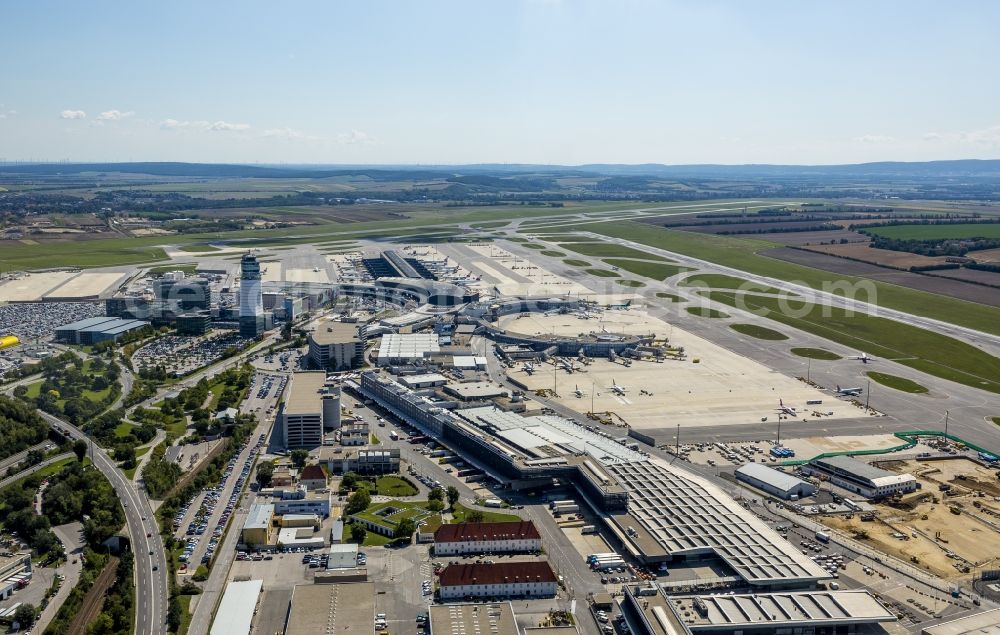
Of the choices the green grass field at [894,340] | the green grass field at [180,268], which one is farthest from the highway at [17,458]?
the green grass field at [180,268]

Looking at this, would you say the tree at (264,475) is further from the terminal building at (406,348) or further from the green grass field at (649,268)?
the green grass field at (649,268)

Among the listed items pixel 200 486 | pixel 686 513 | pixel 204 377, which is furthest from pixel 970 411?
pixel 204 377

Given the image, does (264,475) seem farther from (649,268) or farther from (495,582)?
(649,268)

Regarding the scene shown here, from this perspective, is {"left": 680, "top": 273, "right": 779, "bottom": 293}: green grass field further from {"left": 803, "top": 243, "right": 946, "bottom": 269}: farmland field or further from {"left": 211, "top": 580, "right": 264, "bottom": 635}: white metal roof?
{"left": 211, "top": 580, "right": 264, "bottom": 635}: white metal roof

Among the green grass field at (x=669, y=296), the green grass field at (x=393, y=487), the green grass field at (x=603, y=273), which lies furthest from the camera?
the green grass field at (x=603, y=273)

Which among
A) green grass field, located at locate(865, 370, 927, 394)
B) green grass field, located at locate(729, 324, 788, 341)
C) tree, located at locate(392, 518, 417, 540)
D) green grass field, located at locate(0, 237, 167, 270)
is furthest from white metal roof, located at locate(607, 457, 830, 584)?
green grass field, located at locate(0, 237, 167, 270)

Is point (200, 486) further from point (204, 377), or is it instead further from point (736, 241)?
point (736, 241)
